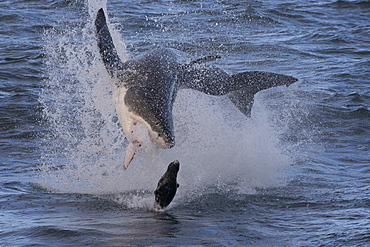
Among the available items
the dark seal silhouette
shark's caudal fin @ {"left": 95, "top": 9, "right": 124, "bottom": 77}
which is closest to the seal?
shark's caudal fin @ {"left": 95, "top": 9, "right": 124, "bottom": 77}

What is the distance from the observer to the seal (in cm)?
805

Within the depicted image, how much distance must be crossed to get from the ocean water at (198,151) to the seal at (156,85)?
0.42m

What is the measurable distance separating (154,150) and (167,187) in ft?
3.60

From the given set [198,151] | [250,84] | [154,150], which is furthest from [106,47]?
[250,84]

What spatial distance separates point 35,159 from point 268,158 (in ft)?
13.3

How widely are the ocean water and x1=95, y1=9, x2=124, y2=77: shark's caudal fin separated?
242 millimetres

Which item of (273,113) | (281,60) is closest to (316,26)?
(281,60)

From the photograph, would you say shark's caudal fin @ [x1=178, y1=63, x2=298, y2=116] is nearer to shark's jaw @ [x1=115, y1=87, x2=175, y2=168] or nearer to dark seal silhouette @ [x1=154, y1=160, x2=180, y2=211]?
shark's jaw @ [x1=115, y1=87, x2=175, y2=168]

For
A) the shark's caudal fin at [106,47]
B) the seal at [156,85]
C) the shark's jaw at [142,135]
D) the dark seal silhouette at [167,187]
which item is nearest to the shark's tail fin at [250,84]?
the seal at [156,85]

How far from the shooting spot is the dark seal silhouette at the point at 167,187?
7336mm

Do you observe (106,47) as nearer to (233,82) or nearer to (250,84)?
(233,82)

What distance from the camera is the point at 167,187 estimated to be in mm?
7438

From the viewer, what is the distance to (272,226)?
7.20 metres

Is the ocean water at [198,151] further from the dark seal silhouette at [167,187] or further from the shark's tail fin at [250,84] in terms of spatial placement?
the shark's tail fin at [250,84]
